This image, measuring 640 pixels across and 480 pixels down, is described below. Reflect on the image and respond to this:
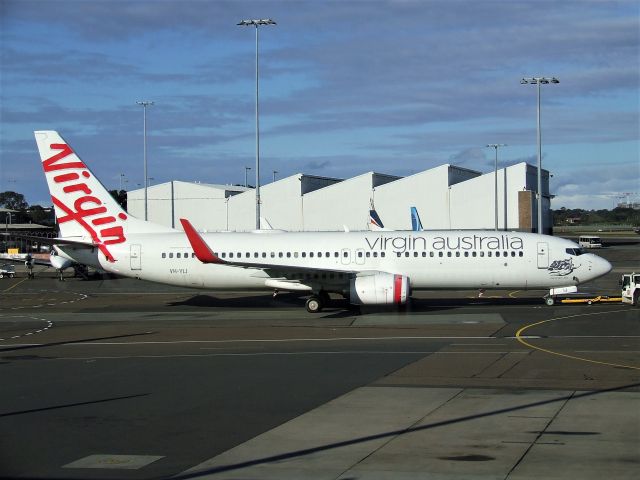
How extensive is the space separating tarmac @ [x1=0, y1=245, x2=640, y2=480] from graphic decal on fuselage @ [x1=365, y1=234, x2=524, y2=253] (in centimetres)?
388

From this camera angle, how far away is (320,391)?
1927 cm

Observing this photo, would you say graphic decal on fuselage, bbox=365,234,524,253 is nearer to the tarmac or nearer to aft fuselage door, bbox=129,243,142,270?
the tarmac

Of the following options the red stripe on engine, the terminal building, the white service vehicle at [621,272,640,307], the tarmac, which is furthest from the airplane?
the terminal building

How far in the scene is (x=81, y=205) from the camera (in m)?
41.6

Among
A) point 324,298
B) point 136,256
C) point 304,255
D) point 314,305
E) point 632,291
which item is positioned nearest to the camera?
point 632,291

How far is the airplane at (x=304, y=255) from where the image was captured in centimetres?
3881

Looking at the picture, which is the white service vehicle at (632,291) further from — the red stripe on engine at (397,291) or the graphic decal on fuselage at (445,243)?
the red stripe on engine at (397,291)

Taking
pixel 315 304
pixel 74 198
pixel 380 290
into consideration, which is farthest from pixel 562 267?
pixel 74 198

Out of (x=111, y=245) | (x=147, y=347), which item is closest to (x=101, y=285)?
(x=111, y=245)

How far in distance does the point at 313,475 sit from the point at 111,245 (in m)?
30.9

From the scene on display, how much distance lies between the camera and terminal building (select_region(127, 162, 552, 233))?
96.9 meters

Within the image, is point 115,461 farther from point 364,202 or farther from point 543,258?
point 364,202

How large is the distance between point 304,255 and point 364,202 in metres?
59.8

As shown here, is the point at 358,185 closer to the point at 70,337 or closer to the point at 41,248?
the point at 41,248
